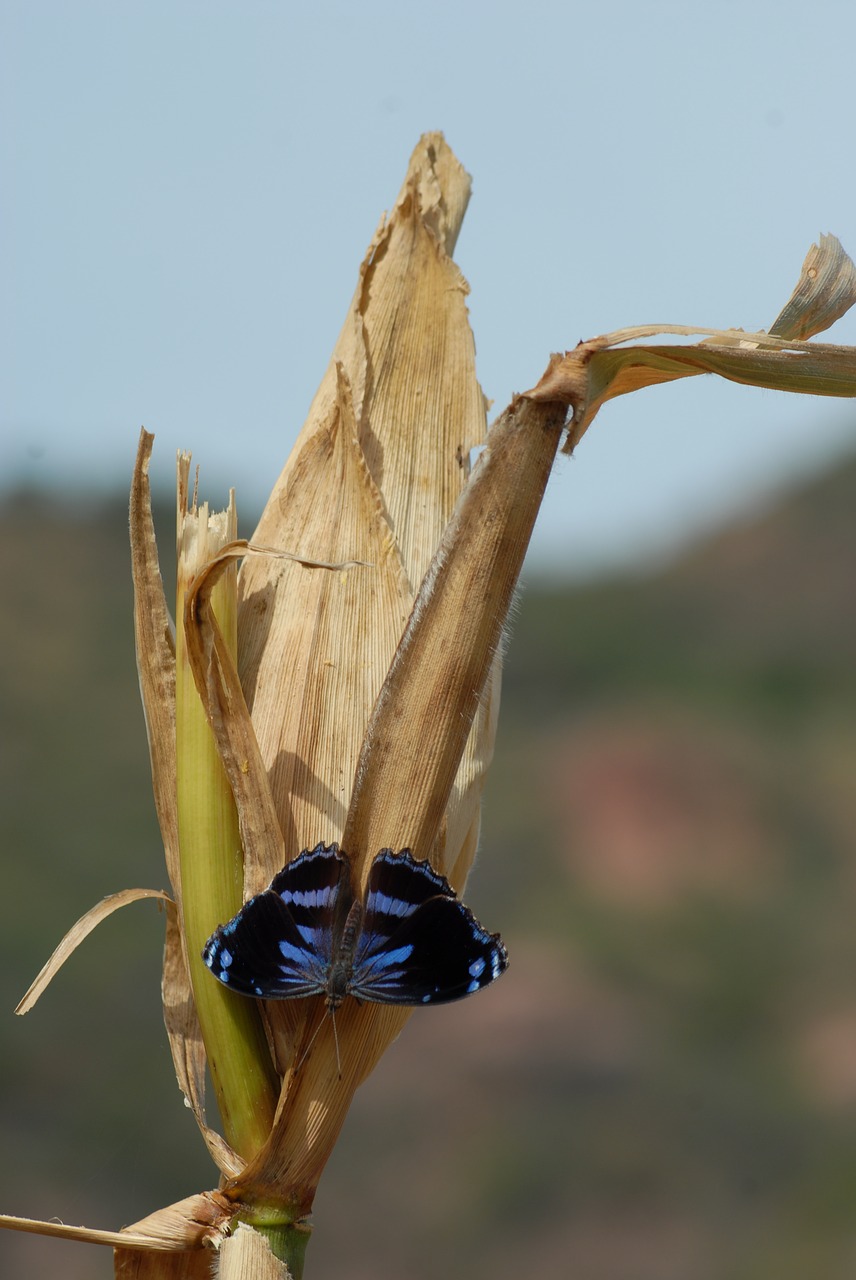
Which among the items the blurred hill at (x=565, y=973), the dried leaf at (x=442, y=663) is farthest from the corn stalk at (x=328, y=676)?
the blurred hill at (x=565, y=973)

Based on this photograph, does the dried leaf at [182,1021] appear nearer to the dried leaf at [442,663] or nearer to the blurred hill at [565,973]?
the dried leaf at [442,663]

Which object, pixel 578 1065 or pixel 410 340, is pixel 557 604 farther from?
pixel 410 340

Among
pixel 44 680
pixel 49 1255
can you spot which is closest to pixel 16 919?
pixel 49 1255

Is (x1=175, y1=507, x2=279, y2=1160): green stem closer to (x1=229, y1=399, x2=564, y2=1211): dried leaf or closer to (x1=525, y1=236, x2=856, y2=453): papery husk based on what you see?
(x1=229, y1=399, x2=564, y2=1211): dried leaf

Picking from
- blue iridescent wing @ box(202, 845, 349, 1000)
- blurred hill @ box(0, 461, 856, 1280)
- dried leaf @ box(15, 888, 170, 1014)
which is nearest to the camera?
blue iridescent wing @ box(202, 845, 349, 1000)

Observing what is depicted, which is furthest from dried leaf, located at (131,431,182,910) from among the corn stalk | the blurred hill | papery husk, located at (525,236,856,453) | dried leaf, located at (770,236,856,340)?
the blurred hill
